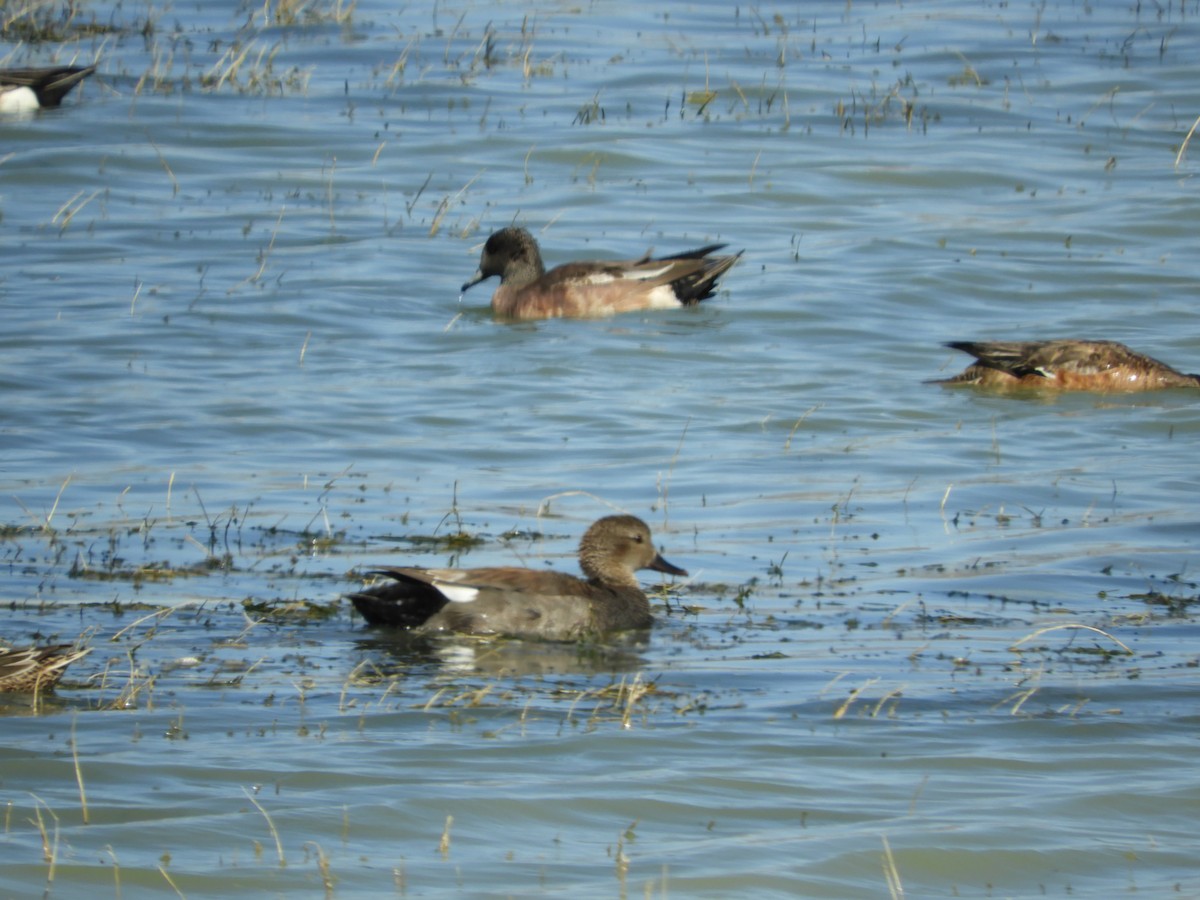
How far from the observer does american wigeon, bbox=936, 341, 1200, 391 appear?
13867mm

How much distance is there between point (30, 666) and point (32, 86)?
16.6m

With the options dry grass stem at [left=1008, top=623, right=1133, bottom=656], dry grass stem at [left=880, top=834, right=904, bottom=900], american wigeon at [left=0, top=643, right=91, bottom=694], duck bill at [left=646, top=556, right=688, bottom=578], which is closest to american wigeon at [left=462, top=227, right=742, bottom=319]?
duck bill at [left=646, top=556, right=688, bottom=578]

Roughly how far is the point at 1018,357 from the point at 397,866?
8.96 meters

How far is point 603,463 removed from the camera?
1184cm

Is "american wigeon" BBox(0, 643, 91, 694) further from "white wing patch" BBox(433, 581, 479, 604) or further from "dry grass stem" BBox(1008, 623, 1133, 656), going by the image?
"dry grass stem" BBox(1008, 623, 1133, 656)

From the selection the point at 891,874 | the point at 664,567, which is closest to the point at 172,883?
the point at 891,874

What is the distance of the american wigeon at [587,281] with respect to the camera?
16.7 m

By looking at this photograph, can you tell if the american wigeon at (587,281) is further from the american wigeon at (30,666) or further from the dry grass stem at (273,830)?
the dry grass stem at (273,830)

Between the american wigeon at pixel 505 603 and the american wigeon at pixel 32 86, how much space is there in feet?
49.9

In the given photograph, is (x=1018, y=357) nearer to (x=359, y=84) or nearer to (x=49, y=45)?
(x=359, y=84)

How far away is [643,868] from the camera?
19.1ft

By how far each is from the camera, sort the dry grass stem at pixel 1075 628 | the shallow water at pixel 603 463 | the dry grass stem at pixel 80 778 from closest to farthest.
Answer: the dry grass stem at pixel 80 778
the shallow water at pixel 603 463
the dry grass stem at pixel 1075 628

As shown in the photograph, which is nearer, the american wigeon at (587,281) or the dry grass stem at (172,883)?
the dry grass stem at (172,883)

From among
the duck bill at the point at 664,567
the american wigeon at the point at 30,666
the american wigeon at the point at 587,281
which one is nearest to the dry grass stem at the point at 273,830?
the american wigeon at the point at 30,666
